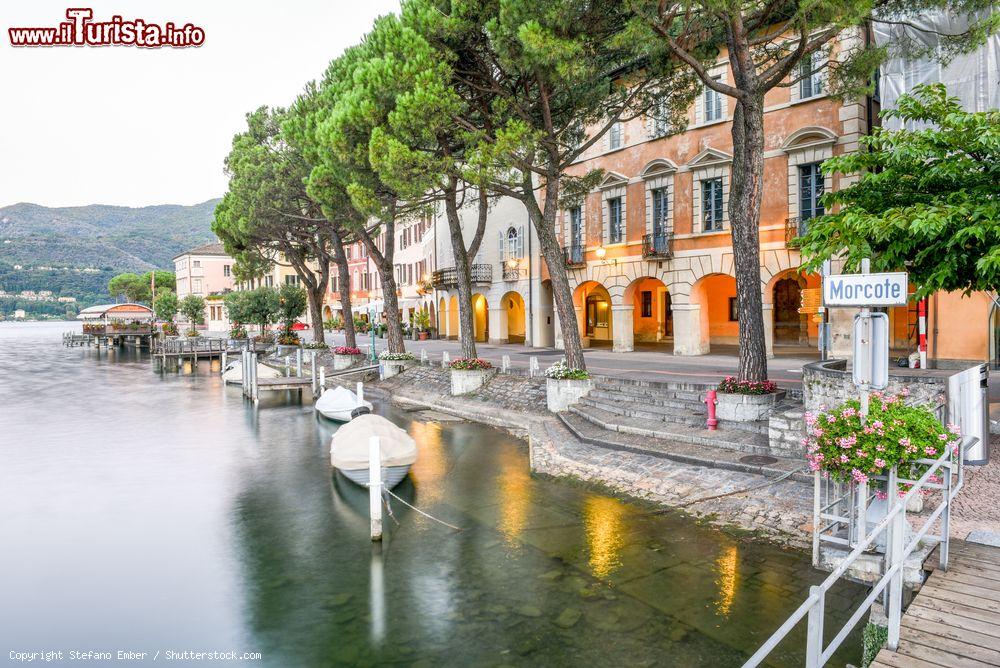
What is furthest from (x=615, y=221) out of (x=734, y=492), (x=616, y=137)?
(x=734, y=492)

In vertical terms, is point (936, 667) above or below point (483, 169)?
below

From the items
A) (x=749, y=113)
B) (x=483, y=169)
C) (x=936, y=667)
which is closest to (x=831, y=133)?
(x=749, y=113)

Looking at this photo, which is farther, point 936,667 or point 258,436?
point 258,436

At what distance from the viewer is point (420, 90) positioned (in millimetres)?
16625

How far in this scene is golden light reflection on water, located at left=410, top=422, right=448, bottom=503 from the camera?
45.2 ft

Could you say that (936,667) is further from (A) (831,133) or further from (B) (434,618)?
(A) (831,133)

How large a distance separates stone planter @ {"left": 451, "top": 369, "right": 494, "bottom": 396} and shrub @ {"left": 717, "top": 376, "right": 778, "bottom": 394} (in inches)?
422

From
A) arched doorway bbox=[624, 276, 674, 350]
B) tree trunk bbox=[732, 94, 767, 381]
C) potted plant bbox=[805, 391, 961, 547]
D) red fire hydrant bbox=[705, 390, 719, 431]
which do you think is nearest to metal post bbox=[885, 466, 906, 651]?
potted plant bbox=[805, 391, 961, 547]

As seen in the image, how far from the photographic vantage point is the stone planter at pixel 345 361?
3366 cm

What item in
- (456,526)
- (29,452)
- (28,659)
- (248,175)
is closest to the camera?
(28,659)

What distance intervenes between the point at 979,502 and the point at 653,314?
27.8 metres

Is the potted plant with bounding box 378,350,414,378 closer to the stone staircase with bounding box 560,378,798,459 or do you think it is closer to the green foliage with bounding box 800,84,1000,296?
the stone staircase with bounding box 560,378,798,459

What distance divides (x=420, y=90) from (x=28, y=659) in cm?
1415

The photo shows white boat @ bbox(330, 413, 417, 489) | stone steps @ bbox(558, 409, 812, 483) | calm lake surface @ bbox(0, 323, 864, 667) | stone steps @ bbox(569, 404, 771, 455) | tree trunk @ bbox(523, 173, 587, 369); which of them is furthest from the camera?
tree trunk @ bbox(523, 173, 587, 369)
